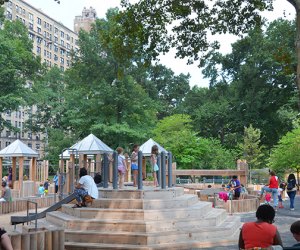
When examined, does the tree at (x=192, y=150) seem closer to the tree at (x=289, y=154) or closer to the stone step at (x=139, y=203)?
the tree at (x=289, y=154)

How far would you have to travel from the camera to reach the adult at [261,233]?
A: 16.8 ft

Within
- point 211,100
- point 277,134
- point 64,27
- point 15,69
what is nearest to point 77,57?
point 15,69

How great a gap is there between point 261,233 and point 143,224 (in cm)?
631

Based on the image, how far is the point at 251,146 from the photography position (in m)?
46.1

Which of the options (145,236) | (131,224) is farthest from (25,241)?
(131,224)

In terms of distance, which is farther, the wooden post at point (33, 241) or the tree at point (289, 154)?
the tree at point (289, 154)

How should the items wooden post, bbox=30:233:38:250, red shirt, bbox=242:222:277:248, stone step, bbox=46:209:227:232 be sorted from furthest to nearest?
stone step, bbox=46:209:227:232 < wooden post, bbox=30:233:38:250 < red shirt, bbox=242:222:277:248

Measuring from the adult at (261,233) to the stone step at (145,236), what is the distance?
577 cm

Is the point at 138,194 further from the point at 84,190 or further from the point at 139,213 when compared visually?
the point at 84,190

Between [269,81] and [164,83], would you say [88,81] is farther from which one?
[164,83]

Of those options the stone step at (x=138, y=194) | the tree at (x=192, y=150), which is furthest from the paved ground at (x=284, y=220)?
the tree at (x=192, y=150)

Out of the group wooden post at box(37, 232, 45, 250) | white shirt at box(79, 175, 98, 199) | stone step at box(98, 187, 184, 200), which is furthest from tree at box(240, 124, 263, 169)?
wooden post at box(37, 232, 45, 250)

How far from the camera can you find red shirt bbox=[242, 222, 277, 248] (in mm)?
5109

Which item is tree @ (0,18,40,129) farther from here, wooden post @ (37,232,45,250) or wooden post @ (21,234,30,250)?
wooden post @ (21,234,30,250)
